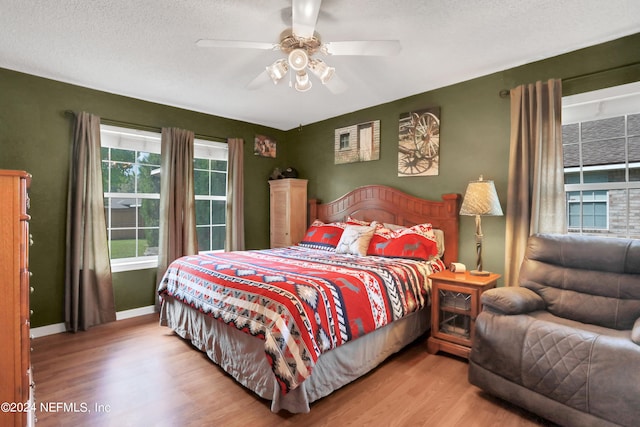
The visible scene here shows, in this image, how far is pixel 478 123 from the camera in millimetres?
3170

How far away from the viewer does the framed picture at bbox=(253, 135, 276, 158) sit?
4848 millimetres

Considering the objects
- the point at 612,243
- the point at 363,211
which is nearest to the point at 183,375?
the point at 363,211

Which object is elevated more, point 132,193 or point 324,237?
point 132,193

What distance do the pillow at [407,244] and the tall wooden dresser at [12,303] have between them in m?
2.64

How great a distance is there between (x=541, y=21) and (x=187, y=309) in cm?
358

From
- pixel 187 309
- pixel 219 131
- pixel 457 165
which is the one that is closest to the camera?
pixel 187 309

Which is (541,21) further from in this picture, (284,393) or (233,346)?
(233,346)

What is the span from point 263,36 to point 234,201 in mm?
2498

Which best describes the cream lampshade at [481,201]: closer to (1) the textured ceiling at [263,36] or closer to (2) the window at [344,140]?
(1) the textured ceiling at [263,36]

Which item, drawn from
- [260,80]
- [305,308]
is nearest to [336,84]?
[260,80]

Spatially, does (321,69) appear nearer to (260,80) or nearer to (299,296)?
(260,80)

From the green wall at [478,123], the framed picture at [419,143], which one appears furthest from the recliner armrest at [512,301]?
the framed picture at [419,143]

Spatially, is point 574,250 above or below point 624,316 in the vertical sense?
above

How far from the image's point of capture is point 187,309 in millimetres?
2852
